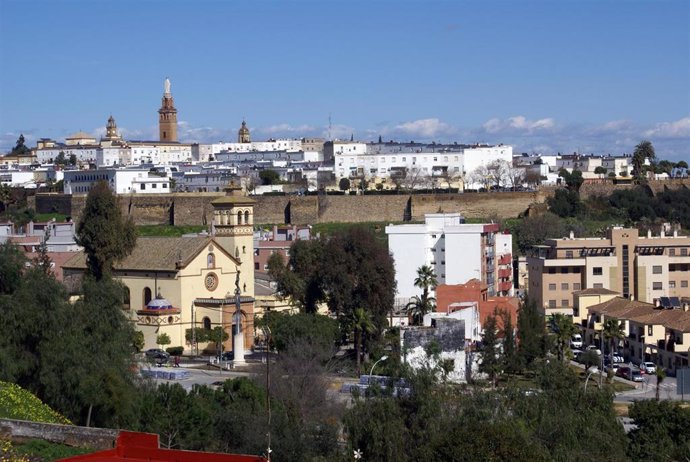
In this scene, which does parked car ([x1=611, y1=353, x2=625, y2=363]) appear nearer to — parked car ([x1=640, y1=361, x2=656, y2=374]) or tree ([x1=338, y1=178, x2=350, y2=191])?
parked car ([x1=640, y1=361, x2=656, y2=374])

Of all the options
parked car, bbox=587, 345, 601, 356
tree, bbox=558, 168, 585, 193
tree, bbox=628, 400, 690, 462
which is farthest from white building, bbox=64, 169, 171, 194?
tree, bbox=628, 400, 690, 462

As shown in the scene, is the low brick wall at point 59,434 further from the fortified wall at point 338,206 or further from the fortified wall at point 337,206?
the fortified wall at point 338,206

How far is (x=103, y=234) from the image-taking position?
1663 inches

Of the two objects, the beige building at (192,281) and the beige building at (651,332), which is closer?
the beige building at (651,332)

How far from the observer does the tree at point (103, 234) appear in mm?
42250

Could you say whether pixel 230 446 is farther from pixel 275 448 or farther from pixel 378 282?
pixel 378 282

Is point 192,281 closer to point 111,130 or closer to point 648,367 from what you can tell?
point 648,367

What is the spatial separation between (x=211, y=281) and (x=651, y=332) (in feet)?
42.7

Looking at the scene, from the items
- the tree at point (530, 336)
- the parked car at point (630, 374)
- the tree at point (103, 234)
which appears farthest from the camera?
the tree at point (103, 234)

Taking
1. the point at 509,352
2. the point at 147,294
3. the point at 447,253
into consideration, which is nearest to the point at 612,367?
the point at 509,352

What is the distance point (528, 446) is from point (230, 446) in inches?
280

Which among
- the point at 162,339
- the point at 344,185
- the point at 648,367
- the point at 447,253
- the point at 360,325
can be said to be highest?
the point at 344,185

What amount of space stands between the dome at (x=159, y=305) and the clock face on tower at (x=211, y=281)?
162 centimetres

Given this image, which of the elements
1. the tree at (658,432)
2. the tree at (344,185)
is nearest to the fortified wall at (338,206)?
the tree at (344,185)
